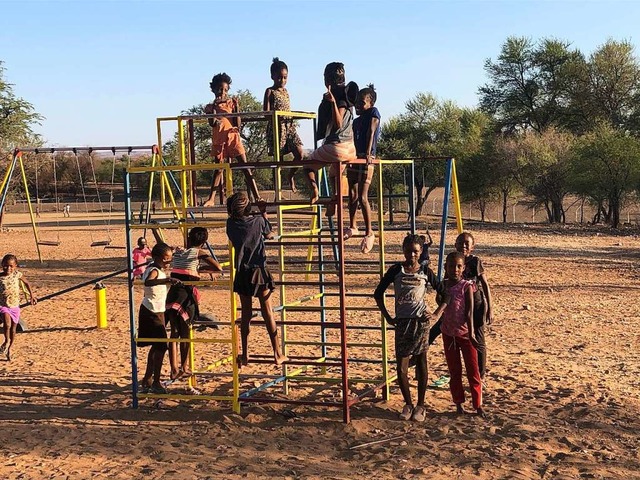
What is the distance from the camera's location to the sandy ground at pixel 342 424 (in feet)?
20.7

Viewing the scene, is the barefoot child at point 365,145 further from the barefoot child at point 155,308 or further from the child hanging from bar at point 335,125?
the barefoot child at point 155,308

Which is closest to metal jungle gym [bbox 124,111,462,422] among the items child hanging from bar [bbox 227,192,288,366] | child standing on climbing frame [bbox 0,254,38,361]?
child hanging from bar [bbox 227,192,288,366]

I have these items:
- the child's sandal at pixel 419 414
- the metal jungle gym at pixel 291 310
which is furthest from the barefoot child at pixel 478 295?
the child's sandal at pixel 419 414

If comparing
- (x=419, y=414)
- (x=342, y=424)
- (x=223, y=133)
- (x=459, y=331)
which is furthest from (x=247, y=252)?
(x=223, y=133)

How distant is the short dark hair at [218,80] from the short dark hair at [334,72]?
195 centimetres

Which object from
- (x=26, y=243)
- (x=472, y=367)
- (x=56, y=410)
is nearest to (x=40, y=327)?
(x=56, y=410)

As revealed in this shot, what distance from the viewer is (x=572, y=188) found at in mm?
39406

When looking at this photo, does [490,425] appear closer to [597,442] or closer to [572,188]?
[597,442]

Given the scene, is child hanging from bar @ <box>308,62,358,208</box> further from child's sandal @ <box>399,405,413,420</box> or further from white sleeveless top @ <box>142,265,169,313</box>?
child's sandal @ <box>399,405,413,420</box>

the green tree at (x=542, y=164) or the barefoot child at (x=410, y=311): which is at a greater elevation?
the green tree at (x=542, y=164)

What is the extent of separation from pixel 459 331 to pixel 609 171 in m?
31.8

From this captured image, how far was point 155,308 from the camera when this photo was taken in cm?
810

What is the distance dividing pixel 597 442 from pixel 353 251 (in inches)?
709

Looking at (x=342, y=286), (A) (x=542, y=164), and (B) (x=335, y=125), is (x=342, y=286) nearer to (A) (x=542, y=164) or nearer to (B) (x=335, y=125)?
(B) (x=335, y=125)
